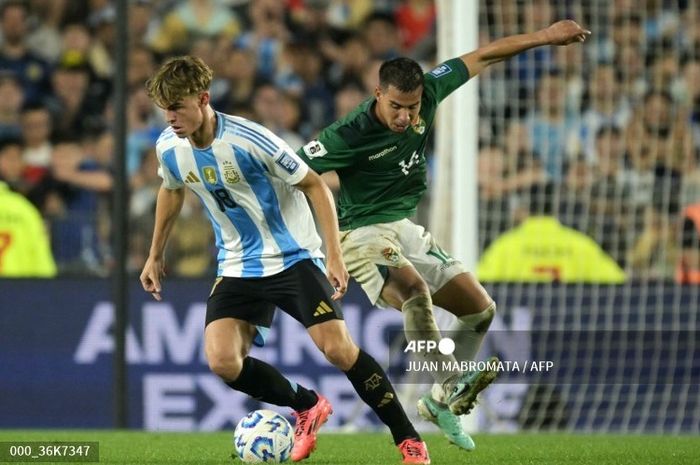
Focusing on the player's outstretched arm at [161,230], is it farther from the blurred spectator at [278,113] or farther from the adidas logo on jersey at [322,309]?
the blurred spectator at [278,113]

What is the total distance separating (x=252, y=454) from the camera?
6836mm

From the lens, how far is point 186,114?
259 inches

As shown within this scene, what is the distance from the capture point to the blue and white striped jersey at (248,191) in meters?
6.76

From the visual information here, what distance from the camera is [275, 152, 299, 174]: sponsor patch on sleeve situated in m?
6.67

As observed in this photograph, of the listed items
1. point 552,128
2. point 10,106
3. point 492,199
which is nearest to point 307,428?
point 492,199

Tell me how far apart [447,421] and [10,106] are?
20.8 ft

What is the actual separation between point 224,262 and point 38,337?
161 inches

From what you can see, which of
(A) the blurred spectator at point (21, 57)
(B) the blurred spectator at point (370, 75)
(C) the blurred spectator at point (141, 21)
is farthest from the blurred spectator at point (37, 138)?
(B) the blurred spectator at point (370, 75)

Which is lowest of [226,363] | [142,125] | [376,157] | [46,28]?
[226,363]

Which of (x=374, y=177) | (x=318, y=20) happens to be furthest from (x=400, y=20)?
(x=374, y=177)

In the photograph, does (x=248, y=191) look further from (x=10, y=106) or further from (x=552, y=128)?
(x=10, y=106)

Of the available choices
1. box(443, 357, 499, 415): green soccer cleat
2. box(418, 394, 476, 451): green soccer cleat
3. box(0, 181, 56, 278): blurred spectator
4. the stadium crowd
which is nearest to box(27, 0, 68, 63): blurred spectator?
the stadium crowd

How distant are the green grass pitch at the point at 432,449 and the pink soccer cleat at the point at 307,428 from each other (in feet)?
0.24

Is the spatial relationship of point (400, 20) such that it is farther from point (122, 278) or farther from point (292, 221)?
point (292, 221)
